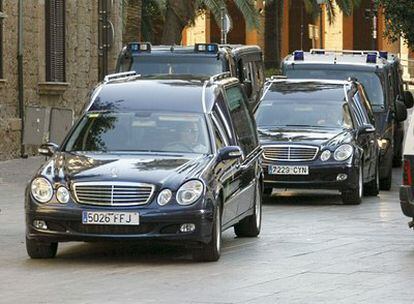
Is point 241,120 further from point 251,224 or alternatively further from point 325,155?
point 325,155

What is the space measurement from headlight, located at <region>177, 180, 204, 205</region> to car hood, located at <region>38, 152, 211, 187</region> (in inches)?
2.7

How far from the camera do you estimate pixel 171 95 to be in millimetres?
15211

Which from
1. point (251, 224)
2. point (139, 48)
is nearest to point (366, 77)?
point (139, 48)

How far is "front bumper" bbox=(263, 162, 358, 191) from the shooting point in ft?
69.5

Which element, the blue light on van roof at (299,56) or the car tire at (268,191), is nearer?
the car tire at (268,191)

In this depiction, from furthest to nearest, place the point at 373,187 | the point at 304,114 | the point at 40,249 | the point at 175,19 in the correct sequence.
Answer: the point at 175,19
the point at 373,187
the point at 304,114
the point at 40,249

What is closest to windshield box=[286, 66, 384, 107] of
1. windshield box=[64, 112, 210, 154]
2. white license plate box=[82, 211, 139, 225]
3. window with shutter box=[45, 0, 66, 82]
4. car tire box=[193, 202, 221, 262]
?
window with shutter box=[45, 0, 66, 82]

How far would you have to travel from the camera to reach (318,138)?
21547 mm

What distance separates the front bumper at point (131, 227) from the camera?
43.8 feet

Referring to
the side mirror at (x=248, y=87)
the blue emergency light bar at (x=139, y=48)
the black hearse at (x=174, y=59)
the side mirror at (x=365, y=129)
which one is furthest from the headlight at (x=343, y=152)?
the side mirror at (x=248, y=87)

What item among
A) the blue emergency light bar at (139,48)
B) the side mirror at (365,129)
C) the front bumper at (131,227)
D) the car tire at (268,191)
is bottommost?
the car tire at (268,191)

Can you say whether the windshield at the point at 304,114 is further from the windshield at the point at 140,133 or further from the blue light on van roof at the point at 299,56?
the windshield at the point at 140,133

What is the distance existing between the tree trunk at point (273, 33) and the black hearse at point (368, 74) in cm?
1884

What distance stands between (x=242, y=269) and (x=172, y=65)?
1144 cm
